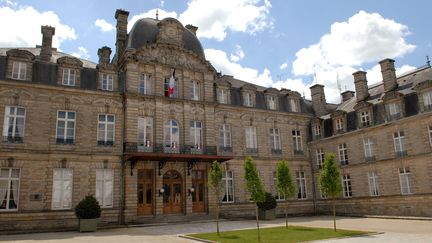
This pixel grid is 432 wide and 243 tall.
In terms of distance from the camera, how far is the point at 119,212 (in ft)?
68.0

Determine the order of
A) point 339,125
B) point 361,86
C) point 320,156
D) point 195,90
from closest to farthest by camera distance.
Result: point 195,90 < point 339,125 < point 361,86 < point 320,156

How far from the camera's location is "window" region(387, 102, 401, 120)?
2316 cm

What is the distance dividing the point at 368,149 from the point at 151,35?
16832 millimetres

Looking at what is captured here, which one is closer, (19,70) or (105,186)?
(19,70)

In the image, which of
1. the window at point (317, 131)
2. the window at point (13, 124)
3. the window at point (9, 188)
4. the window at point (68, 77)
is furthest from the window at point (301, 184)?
the window at point (13, 124)

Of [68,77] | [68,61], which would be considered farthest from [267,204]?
[68,61]

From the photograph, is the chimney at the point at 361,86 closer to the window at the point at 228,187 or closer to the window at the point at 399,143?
the window at the point at 399,143

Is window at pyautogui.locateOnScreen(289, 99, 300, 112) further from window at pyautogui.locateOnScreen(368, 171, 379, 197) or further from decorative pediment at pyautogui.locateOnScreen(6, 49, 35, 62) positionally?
decorative pediment at pyautogui.locateOnScreen(6, 49, 35, 62)

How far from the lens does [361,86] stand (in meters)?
27.5

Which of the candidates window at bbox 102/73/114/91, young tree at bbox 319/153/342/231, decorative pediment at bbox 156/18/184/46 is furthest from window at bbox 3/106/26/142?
young tree at bbox 319/153/342/231

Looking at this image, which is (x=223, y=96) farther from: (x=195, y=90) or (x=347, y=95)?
(x=347, y=95)

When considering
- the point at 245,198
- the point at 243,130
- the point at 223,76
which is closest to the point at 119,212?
the point at 245,198

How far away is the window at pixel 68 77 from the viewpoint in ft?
70.1

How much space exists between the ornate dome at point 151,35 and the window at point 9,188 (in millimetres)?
10365
